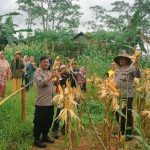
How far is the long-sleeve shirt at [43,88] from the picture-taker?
6887 millimetres

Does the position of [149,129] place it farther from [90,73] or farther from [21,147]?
[90,73]

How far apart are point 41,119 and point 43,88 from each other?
490 millimetres

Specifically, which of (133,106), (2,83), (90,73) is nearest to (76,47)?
(90,73)

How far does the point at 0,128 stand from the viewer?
7.04 metres

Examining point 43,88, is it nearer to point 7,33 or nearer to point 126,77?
point 126,77

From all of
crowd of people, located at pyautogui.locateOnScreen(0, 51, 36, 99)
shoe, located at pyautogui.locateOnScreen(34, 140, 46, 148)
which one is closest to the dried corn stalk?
shoe, located at pyautogui.locateOnScreen(34, 140, 46, 148)

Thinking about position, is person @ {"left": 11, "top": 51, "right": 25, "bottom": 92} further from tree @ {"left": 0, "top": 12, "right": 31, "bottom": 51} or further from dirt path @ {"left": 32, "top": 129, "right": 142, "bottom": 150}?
tree @ {"left": 0, "top": 12, "right": 31, "bottom": 51}

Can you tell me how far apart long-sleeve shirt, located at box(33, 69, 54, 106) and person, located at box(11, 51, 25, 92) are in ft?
21.3

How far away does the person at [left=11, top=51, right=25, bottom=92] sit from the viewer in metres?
13.5

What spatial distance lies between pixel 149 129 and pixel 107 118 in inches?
43.0

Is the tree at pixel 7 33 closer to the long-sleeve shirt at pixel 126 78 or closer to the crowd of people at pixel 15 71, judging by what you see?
the long-sleeve shirt at pixel 126 78

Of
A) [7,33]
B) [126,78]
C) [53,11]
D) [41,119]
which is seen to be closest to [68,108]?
[7,33]

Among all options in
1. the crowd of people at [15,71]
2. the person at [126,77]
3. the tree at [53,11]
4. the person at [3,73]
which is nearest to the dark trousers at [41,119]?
the person at [126,77]

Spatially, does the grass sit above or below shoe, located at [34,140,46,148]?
above
